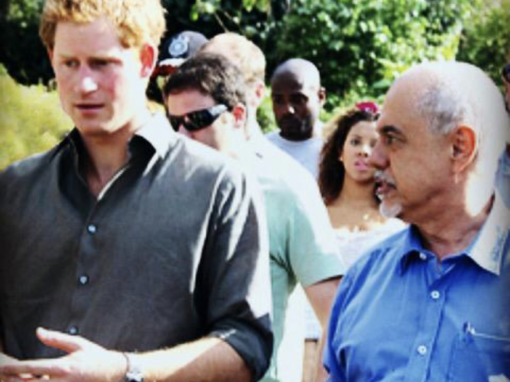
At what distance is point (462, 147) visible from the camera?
11.1 feet

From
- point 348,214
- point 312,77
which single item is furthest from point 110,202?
point 312,77

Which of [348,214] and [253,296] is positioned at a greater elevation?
[253,296]

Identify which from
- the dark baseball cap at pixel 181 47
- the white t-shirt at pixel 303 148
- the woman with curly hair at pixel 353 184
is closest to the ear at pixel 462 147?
the woman with curly hair at pixel 353 184

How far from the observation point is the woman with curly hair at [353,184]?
624 cm

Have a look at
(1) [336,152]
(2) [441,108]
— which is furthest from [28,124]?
(1) [336,152]

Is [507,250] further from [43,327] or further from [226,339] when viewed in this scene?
[43,327]

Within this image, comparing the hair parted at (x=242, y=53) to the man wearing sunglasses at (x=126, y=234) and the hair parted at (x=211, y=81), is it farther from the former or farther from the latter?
the man wearing sunglasses at (x=126, y=234)

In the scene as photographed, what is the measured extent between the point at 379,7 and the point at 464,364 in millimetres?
11442

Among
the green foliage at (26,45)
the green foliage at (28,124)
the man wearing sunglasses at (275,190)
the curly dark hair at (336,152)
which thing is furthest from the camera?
the green foliage at (26,45)

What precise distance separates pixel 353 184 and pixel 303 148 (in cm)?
124

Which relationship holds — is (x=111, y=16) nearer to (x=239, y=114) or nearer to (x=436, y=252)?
(x=436, y=252)

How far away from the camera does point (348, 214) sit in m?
6.47

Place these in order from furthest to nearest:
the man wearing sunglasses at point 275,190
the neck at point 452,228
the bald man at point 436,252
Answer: the man wearing sunglasses at point 275,190
the neck at point 452,228
the bald man at point 436,252

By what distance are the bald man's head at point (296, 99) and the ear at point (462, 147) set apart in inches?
178
